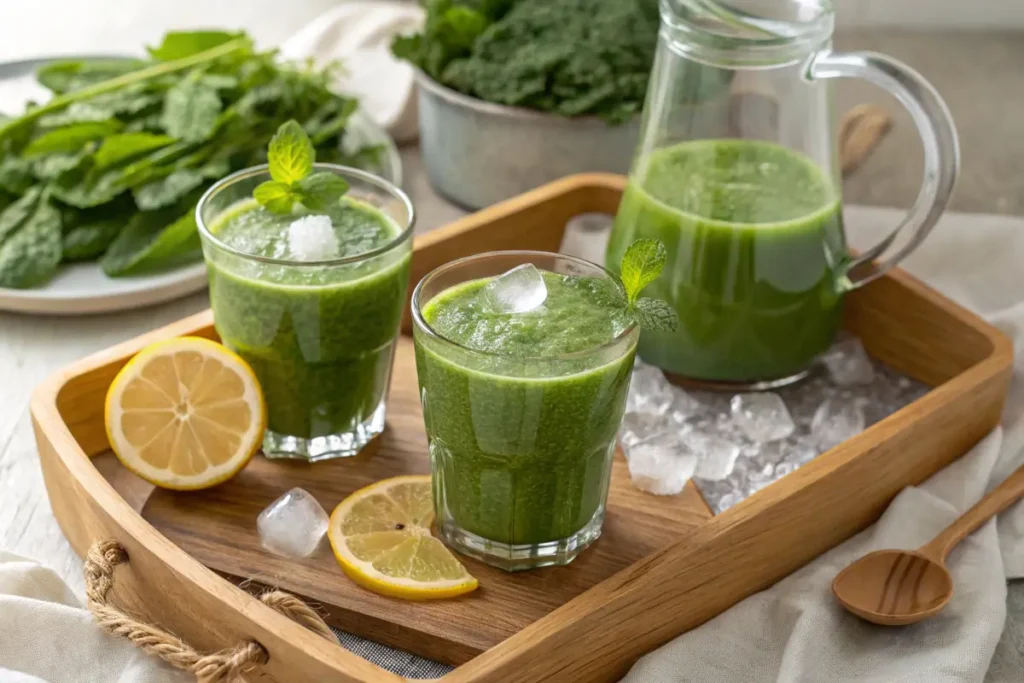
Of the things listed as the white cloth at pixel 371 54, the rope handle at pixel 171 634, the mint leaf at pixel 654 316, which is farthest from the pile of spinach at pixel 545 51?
the rope handle at pixel 171 634

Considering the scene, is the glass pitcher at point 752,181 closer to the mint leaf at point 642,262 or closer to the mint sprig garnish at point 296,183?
the mint leaf at point 642,262

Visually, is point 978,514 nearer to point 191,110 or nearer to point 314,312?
point 314,312

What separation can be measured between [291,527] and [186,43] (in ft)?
4.55

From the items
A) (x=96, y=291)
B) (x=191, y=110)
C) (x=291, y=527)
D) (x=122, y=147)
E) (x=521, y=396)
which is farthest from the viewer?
(x=191, y=110)

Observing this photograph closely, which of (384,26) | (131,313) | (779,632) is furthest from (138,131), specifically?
(779,632)

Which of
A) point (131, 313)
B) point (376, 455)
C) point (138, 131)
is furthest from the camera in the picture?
point (138, 131)

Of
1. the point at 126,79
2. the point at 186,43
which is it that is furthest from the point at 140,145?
the point at 186,43

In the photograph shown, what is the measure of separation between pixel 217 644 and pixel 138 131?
4.06ft

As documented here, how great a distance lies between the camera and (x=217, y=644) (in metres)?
1.30

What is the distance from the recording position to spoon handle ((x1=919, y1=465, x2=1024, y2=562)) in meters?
1.49

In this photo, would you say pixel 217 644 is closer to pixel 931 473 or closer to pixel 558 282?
pixel 558 282

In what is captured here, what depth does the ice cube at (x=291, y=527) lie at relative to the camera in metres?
1.44

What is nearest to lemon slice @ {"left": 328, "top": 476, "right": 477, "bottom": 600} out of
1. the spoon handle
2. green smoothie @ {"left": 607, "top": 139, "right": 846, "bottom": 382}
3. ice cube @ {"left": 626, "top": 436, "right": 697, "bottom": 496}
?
ice cube @ {"left": 626, "top": 436, "right": 697, "bottom": 496}

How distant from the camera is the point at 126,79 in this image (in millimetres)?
2328
